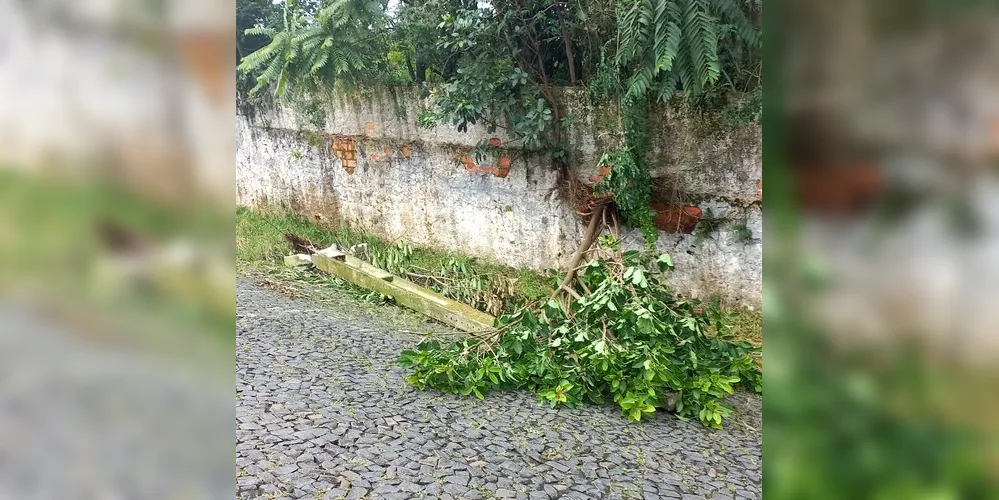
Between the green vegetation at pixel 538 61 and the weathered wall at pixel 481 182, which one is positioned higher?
the green vegetation at pixel 538 61

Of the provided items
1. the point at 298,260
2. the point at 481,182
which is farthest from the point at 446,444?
the point at 298,260

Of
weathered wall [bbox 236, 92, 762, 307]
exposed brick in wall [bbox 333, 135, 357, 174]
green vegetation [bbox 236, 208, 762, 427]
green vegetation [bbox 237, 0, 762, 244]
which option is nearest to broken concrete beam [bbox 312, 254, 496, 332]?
weathered wall [bbox 236, 92, 762, 307]

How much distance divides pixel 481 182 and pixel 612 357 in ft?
8.82

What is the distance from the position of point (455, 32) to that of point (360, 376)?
3.15 meters

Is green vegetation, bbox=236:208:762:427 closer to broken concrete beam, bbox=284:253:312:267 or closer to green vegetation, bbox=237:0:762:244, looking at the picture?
green vegetation, bbox=237:0:762:244

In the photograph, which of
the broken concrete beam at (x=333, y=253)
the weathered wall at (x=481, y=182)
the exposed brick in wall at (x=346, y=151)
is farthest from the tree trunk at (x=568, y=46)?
the broken concrete beam at (x=333, y=253)
